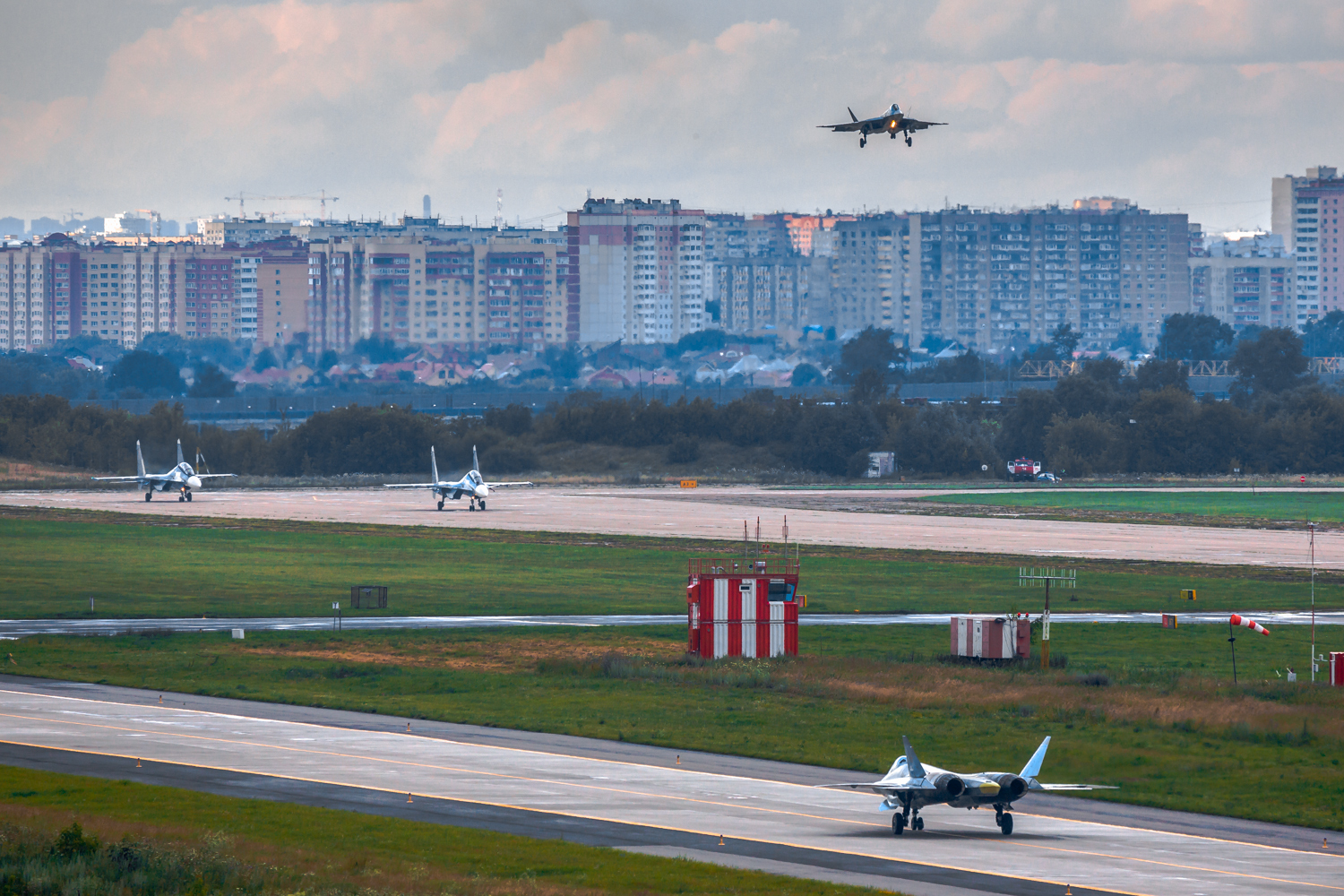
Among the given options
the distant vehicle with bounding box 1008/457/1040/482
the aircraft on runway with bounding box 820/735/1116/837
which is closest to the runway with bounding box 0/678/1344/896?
the aircraft on runway with bounding box 820/735/1116/837

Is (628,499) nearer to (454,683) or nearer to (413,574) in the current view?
(413,574)

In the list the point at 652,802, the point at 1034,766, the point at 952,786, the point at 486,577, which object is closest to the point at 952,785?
the point at 952,786

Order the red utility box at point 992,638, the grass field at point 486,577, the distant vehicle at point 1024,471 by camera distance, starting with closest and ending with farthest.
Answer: the red utility box at point 992,638 < the grass field at point 486,577 < the distant vehicle at point 1024,471

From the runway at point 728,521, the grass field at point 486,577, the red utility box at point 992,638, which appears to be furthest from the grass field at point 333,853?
the runway at point 728,521

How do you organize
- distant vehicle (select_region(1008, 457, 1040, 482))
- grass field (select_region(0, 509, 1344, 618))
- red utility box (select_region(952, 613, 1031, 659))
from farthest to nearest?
distant vehicle (select_region(1008, 457, 1040, 482)) < grass field (select_region(0, 509, 1344, 618)) < red utility box (select_region(952, 613, 1031, 659))

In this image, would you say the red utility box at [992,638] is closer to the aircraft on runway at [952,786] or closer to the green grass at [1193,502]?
the aircraft on runway at [952,786]

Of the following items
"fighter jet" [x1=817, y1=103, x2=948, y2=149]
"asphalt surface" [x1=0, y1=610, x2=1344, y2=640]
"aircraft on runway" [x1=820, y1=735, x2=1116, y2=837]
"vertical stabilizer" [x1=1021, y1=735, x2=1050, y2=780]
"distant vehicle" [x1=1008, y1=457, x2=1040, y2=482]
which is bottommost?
"asphalt surface" [x1=0, y1=610, x2=1344, y2=640]

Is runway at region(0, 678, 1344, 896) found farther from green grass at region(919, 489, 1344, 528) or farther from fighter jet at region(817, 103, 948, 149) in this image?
green grass at region(919, 489, 1344, 528)
